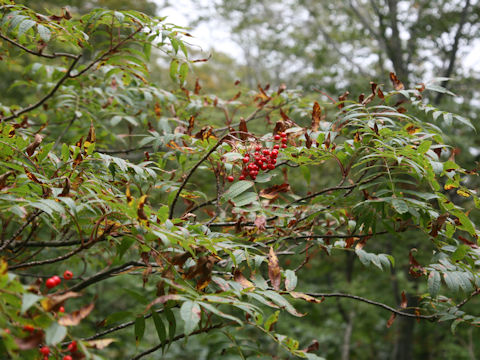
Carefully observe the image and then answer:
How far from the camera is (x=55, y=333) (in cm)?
89

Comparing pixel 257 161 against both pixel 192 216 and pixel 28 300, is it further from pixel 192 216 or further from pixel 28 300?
pixel 28 300

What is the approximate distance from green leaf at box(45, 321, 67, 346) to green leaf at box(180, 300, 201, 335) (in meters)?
0.28

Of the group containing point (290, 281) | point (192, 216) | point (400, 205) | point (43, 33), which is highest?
point (43, 33)

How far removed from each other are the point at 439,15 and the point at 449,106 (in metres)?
1.71

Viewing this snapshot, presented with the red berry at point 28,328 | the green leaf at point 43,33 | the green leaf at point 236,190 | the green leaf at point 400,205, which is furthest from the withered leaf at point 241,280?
the green leaf at point 43,33

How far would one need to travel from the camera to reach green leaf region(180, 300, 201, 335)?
1.04 meters

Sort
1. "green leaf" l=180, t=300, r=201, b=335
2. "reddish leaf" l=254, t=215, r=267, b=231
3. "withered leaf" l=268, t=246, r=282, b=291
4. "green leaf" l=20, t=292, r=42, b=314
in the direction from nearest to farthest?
"green leaf" l=20, t=292, r=42, b=314 → "green leaf" l=180, t=300, r=201, b=335 → "withered leaf" l=268, t=246, r=282, b=291 → "reddish leaf" l=254, t=215, r=267, b=231

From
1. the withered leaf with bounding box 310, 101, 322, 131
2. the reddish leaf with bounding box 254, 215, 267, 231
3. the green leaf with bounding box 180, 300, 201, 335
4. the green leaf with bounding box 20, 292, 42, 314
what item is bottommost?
the reddish leaf with bounding box 254, 215, 267, 231

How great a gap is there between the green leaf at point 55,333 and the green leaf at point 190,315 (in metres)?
0.28

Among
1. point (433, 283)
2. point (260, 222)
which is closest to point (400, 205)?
point (433, 283)

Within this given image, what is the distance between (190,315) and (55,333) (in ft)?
1.09

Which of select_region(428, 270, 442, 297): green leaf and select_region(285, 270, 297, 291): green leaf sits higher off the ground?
select_region(428, 270, 442, 297): green leaf

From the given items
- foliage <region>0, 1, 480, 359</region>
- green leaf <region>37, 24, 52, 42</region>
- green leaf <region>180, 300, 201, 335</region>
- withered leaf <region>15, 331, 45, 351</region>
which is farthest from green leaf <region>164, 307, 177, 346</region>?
green leaf <region>37, 24, 52, 42</region>

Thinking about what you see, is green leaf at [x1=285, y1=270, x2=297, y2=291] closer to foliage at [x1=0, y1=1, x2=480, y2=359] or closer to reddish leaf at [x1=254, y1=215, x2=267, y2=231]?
foliage at [x1=0, y1=1, x2=480, y2=359]
